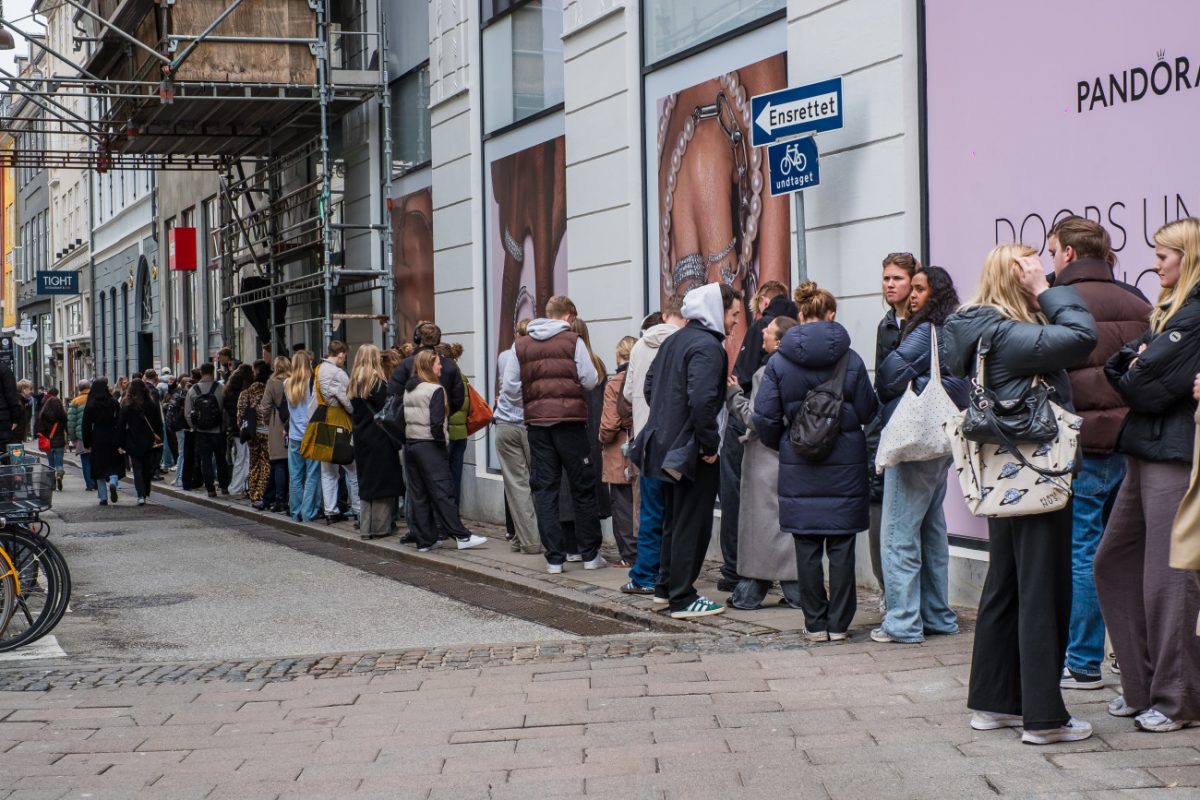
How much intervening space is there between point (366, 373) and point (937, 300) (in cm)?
741

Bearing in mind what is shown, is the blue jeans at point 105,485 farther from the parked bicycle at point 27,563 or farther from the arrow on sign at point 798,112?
the arrow on sign at point 798,112

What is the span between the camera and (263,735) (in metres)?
6.19

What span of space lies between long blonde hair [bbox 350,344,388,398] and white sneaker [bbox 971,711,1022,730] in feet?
28.9

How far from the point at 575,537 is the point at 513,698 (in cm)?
455

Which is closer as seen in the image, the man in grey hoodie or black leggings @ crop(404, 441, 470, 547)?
the man in grey hoodie

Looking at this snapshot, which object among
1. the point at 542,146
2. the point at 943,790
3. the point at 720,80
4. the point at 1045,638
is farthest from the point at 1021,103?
the point at 542,146

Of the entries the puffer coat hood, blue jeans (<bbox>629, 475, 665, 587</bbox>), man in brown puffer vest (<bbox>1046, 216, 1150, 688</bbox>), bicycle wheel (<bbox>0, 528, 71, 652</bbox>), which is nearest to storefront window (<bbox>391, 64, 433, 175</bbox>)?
blue jeans (<bbox>629, 475, 665, 587</bbox>)

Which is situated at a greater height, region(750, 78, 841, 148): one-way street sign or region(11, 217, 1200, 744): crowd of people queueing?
region(750, 78, 841, 148): one-way street sign

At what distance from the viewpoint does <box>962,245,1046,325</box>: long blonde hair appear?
5.34 metres

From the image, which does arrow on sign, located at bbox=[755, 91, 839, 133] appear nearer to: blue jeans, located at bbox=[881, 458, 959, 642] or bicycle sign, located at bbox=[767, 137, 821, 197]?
bicycle sign, located at bbox=[767, 137, 821, 197]

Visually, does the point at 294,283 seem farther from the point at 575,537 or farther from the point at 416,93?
the point at 575,537

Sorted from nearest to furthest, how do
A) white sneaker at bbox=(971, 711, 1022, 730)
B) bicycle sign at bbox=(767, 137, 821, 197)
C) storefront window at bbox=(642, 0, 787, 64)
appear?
white sneaker at bbox=(971, 711, 1022, 730)
bicycle sign at bbox=(767, 137, 821, 197)
storefront window at bbox=(642, 0, 787, 64)

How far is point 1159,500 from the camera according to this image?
5.34m

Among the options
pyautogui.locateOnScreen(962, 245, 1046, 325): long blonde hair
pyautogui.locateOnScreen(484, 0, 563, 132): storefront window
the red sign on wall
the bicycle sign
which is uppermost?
pyautogui.locateOnScreen(484, 0, 563, 132): storefront window
